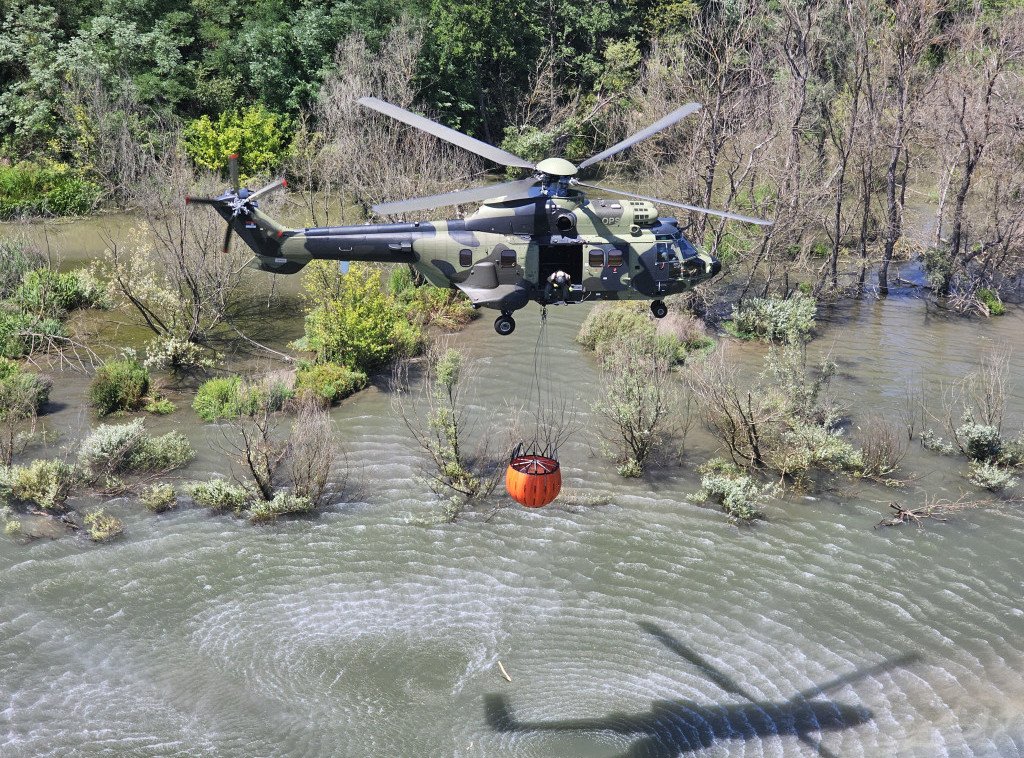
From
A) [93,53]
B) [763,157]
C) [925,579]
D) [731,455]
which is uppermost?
[93,53]

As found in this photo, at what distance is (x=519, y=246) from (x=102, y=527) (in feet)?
38.7

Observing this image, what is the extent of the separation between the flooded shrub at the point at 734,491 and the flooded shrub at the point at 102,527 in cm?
1311

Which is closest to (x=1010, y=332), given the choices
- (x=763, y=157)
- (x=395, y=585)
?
(x=763, y=157)

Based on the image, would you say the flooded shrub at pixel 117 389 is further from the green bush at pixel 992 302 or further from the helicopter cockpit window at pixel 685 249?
the green bush at pixel 992 302

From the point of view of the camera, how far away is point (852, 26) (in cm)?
3073

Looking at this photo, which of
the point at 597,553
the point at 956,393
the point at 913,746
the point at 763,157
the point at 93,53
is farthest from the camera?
the point at 93,53

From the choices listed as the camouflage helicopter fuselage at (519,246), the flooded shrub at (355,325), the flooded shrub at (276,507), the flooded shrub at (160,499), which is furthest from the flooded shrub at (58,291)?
the camouflage helicopter fuselage at (519,246)

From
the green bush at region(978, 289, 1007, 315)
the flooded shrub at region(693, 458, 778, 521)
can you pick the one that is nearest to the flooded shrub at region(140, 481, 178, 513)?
the flooded shrub at region(693, 458, 778, 521)

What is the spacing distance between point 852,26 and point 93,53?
98.5 ft

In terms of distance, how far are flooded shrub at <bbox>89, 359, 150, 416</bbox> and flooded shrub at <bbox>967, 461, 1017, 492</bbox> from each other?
21518 millimetres

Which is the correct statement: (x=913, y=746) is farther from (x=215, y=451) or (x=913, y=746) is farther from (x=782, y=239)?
(x=782, y=239)

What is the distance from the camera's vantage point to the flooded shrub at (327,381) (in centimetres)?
2558

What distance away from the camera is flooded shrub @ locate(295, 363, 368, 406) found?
25578 millimetres

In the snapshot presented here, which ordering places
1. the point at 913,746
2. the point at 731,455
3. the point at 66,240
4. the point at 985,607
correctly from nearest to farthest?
the point at 913,746, the point at 985,607, the point at 731,455, the point at 66,240
